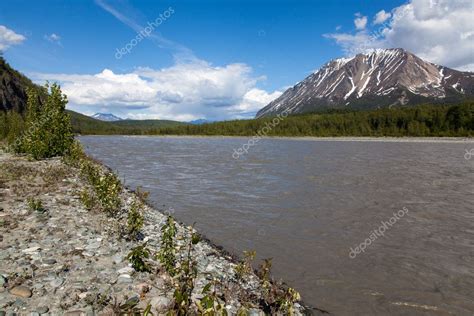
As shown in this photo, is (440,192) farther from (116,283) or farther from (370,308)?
(116,283)

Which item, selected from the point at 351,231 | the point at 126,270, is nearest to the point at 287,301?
the point at 126,270

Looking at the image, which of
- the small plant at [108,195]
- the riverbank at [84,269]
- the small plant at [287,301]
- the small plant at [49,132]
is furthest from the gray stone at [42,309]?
the small plant at [49,132]

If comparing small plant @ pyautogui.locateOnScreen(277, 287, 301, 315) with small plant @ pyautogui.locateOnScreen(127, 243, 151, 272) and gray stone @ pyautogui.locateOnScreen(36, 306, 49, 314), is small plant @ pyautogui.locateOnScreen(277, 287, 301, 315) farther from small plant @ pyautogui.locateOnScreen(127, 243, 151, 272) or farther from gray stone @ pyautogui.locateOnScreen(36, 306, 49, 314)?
gray stone @ pyautogui.locateOnScreen(36, 306, 49, 314)

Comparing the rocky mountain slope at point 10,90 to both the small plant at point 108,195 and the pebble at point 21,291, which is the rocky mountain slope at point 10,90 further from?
the pebble at point 21,291

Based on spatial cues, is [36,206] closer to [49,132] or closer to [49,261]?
[49,261]

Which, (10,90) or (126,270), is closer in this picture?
(126,270)

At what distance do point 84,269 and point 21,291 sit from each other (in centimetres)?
178

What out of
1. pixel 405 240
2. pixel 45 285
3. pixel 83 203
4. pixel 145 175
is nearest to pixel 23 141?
pixel 145 175

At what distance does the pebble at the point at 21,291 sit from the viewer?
25.3 feet

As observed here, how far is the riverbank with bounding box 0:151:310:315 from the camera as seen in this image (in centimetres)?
774

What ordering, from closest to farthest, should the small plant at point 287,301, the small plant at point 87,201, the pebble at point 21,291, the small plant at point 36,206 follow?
the pebble at point 21,291, the small plant at point 287,301, the small plant at point 36,206, the small plant at point 87,201

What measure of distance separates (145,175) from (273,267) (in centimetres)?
2716

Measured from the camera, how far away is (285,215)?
2053 centimetres

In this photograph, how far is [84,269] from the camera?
9.46m
